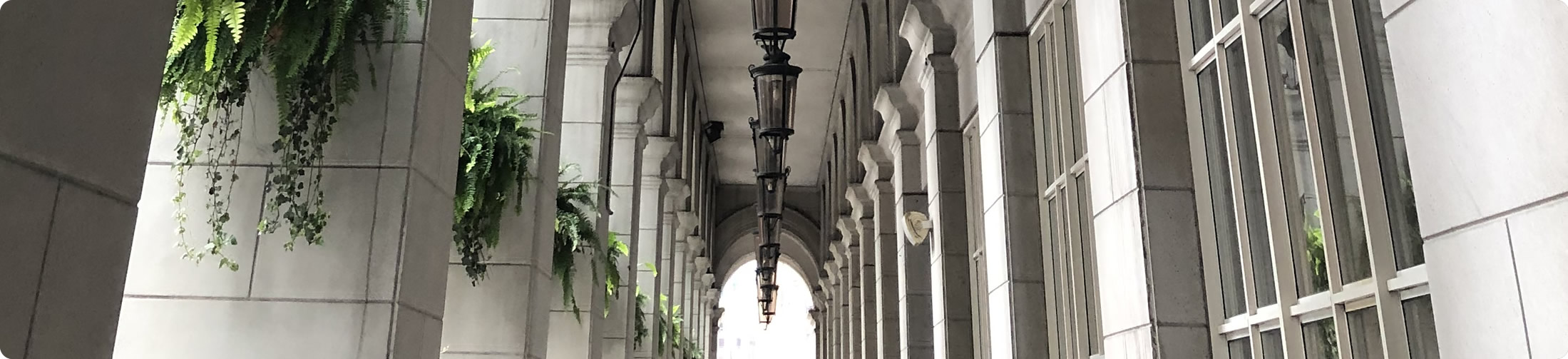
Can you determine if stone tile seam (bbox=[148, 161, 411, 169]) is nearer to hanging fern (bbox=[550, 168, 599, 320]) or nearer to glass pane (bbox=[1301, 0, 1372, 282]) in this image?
hanging fern (bbox=[550, 168, 599, 320])

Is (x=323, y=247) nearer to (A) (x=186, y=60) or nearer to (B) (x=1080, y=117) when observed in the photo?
(A) (x=186, y=60)

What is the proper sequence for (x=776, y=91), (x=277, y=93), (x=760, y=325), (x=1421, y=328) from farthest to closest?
(x=760, y=325) < (x=776, y=91) < (x=277, y=93) < (x=1421, y=328)

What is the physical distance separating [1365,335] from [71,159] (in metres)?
2.21

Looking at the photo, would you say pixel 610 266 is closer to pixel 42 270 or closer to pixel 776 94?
pixel 776 94

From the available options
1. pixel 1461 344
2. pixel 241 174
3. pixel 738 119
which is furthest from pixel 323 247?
pixel 738 119

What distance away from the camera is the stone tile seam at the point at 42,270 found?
1.33 m

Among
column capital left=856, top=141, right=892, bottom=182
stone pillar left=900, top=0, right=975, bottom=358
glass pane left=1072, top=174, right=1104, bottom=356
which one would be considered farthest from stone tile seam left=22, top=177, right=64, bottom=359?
column capital left=856, top=141, right=892, bottom=182

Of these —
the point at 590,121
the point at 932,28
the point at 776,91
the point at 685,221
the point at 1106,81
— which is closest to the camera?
the point at 1106,81

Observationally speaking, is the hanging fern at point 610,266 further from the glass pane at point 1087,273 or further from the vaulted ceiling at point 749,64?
the vaulted ceiling at point 749,64

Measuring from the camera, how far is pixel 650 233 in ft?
31.8

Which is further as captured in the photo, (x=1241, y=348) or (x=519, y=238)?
(x=519, y=238)

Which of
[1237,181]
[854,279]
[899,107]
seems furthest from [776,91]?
[854,279]

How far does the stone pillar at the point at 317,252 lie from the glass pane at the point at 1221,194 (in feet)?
7.16

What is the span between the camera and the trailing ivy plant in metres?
2.53
